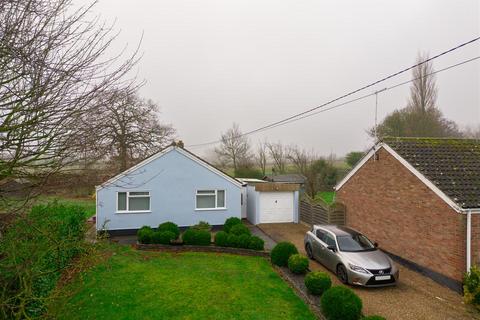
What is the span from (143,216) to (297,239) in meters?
8.62

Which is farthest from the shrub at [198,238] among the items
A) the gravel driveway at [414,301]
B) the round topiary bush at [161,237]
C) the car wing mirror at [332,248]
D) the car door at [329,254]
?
the gravel driveway at [414,301]

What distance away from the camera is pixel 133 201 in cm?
1678

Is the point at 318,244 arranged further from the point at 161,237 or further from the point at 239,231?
the point at 161,237

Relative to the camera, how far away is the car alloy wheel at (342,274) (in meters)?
9.57

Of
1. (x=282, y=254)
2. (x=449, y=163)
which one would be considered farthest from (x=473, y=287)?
(x=282, y=254)

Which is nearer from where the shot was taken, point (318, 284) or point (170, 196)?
point (318, 284)

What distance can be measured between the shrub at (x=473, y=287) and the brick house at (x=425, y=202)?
0.62 meters

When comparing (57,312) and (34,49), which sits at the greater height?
(34,49)

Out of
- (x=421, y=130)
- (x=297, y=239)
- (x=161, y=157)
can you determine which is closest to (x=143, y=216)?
(x=161, y=157)

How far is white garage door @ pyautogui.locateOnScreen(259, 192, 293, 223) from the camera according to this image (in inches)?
775

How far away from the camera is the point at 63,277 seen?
10.3 metres

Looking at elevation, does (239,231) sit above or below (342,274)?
above

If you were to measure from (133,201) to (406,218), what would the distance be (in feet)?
44.2

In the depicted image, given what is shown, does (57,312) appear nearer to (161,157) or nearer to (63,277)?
(63,277)
